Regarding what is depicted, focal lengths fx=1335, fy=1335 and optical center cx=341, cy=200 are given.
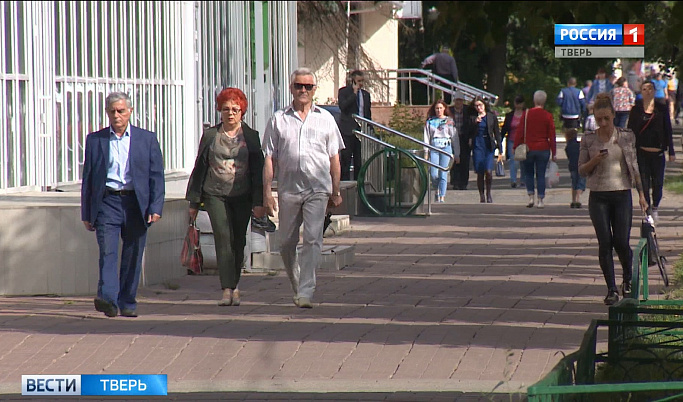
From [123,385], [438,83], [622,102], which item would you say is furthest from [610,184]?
[438,83]

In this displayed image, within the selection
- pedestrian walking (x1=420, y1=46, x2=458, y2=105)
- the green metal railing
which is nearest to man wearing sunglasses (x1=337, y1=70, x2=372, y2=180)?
pedestrian walking (x1=420, y1=46, x2=458, y2=105)

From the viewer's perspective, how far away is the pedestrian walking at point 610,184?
404 inches

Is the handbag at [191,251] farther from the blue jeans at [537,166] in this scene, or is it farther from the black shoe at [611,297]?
the blue jeans at [537,166]

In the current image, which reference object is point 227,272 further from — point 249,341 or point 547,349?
point 547,349

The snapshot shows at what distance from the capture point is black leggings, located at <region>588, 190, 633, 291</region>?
10250 millimetres

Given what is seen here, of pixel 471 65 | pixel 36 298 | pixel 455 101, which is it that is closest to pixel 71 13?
pixel 36 298

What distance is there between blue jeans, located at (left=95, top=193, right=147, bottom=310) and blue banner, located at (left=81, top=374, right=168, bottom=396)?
244cm

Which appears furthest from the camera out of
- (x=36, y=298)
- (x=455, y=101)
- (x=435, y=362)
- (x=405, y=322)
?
(x=455, y=101)

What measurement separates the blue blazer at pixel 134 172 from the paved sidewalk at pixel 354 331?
802 millimetres

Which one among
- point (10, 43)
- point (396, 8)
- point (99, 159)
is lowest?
point (99, 159)

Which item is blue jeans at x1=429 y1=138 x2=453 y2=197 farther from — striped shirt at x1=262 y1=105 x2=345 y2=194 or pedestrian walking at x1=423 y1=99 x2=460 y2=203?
striped shirt at x1=262 y1=105 x2=345 y2=194

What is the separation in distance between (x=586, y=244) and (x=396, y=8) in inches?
791

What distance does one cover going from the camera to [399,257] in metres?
13.8

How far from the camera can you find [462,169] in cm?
2366
